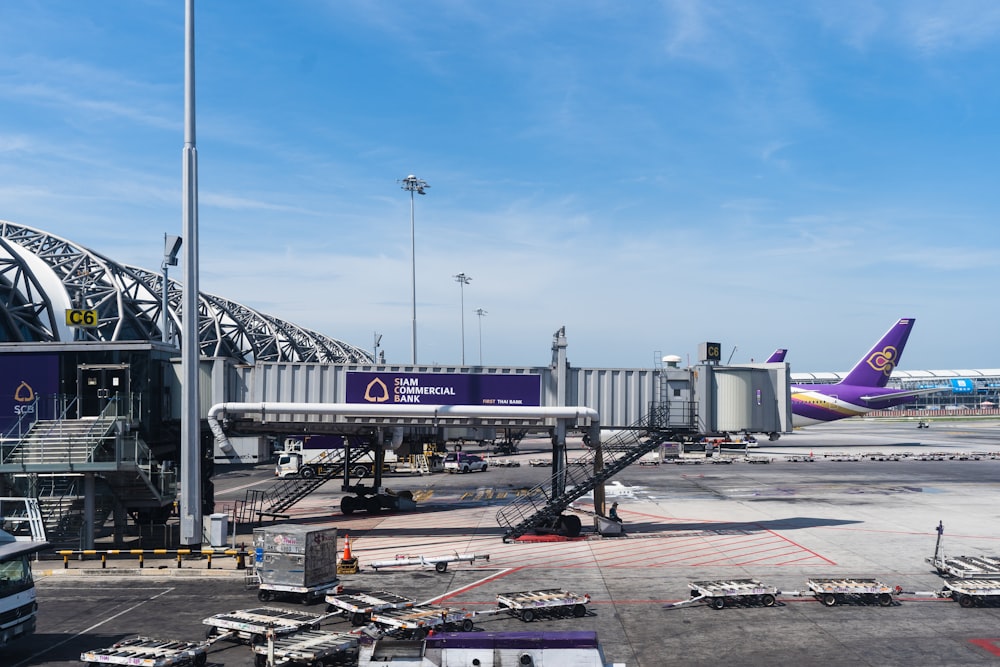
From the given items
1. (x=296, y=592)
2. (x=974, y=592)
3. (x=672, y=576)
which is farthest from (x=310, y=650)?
(x=974, y=592)

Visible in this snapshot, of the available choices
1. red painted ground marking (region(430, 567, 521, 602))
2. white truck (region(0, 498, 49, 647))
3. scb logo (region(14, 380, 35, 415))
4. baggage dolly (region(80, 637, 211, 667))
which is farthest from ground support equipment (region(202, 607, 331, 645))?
scb logo (region(14, 380, 35, 415))

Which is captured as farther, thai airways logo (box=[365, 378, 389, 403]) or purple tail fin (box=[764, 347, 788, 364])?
purple tail fin (box=[764, 347, 788, 364])

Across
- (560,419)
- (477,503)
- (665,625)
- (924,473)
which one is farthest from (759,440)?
(665,625)

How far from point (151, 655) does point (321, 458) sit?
156 feet

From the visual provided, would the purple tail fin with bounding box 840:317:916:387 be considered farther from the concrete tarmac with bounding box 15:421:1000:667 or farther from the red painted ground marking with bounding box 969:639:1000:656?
the red painted ground marking with bounding box 969:639:1000:656

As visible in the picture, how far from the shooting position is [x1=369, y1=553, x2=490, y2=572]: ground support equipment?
96.6 feet

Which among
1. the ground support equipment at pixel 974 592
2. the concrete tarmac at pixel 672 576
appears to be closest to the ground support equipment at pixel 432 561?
the concrete tarmac at pixel 672 576

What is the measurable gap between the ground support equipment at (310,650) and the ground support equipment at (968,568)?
20368 millimetres

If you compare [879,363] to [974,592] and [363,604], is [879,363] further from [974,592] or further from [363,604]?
[363,604]

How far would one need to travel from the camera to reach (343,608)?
22.3 metres

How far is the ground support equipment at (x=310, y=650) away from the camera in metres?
17.9

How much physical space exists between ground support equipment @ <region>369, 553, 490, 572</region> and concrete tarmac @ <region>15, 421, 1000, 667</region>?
262 millimetres

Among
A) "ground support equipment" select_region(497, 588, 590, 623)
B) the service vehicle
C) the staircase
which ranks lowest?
the service vehicle

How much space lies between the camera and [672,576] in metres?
28.2
